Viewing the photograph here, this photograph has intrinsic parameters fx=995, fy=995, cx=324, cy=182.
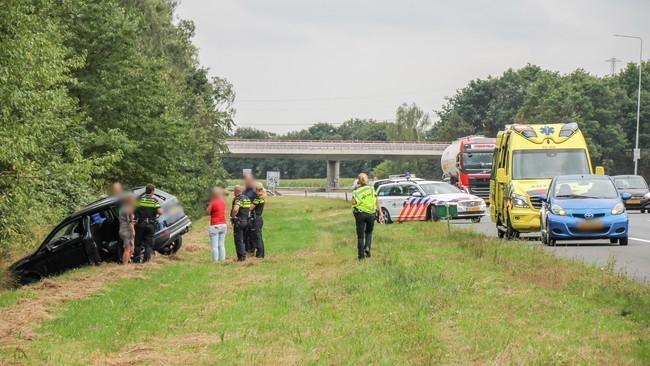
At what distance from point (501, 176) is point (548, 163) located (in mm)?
1294

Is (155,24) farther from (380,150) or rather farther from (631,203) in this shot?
(380,150)

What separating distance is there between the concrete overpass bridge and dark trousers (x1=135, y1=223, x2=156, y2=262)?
7440 centimetres

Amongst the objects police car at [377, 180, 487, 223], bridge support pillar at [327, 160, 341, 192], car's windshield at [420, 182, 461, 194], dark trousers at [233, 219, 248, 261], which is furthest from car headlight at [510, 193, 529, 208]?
bridge support pillar at [327, 160, 341, 192]

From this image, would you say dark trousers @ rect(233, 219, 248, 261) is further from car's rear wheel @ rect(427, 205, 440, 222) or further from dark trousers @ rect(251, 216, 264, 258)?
car's rear wheel @ rect(427, 205, 440, 222)

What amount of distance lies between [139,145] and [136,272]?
18.6 meters

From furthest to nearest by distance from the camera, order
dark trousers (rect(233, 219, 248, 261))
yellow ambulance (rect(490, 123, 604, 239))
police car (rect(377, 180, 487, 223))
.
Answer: police car (rect(377, 180, 487, 223)), yellow ambulance (rect(490, 123, 604, 239)), dark trousers (rect(233, 219, 248, 261))

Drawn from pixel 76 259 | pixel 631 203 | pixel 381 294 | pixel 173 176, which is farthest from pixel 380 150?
pixel 381 294

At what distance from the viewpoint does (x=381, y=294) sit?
526 inches

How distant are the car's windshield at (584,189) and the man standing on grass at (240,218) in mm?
7174

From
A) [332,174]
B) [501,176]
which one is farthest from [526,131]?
[332,174]

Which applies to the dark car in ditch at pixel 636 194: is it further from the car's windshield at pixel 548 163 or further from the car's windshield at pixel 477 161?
the car's windshield at pixel 548 163

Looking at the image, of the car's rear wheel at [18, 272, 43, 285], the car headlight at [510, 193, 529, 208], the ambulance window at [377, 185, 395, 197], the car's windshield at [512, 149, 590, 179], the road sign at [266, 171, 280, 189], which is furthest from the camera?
the road sign at [266, 171, 280, 189]

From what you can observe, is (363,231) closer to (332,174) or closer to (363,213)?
(363,213)

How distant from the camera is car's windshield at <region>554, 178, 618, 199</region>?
22953 mm
